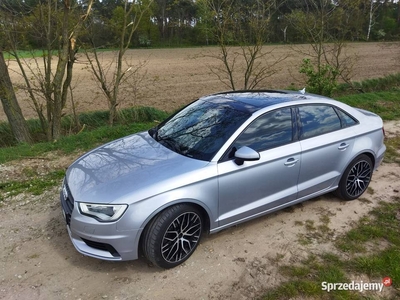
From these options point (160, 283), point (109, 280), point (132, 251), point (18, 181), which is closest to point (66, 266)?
point (109, 280)

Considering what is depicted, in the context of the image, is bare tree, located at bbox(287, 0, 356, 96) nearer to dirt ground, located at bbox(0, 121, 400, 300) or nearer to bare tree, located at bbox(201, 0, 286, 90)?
bare tree, located at bbox(201, 0, 286, 90)

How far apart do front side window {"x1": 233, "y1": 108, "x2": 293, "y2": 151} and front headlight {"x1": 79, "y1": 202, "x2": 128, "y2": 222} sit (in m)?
1.34

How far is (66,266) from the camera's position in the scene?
3.12 meters

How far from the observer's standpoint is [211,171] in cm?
309

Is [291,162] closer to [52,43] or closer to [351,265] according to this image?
[351,265]

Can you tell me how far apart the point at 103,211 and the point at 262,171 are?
168cm

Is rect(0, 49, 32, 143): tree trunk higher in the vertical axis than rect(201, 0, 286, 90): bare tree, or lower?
lower

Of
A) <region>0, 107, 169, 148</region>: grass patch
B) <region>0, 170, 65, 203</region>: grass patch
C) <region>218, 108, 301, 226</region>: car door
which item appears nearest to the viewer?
<region>218, 108, 301, 226</region>: car door

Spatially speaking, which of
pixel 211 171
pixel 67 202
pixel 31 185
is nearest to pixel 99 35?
pixel 31 185

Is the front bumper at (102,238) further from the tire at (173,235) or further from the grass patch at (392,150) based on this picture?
the grass patch at (392,150)

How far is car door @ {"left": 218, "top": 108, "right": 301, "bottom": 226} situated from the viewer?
10.6 feet

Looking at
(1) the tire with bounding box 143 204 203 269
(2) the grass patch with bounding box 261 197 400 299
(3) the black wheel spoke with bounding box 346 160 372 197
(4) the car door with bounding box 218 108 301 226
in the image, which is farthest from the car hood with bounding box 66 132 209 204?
(3) the black wheel spoke with bounding box 346 160 372 197

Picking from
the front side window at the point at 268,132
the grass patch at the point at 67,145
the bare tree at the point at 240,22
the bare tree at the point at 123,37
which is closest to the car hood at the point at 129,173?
the front side window at the point at 268,132

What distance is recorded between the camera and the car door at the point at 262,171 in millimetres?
3232
